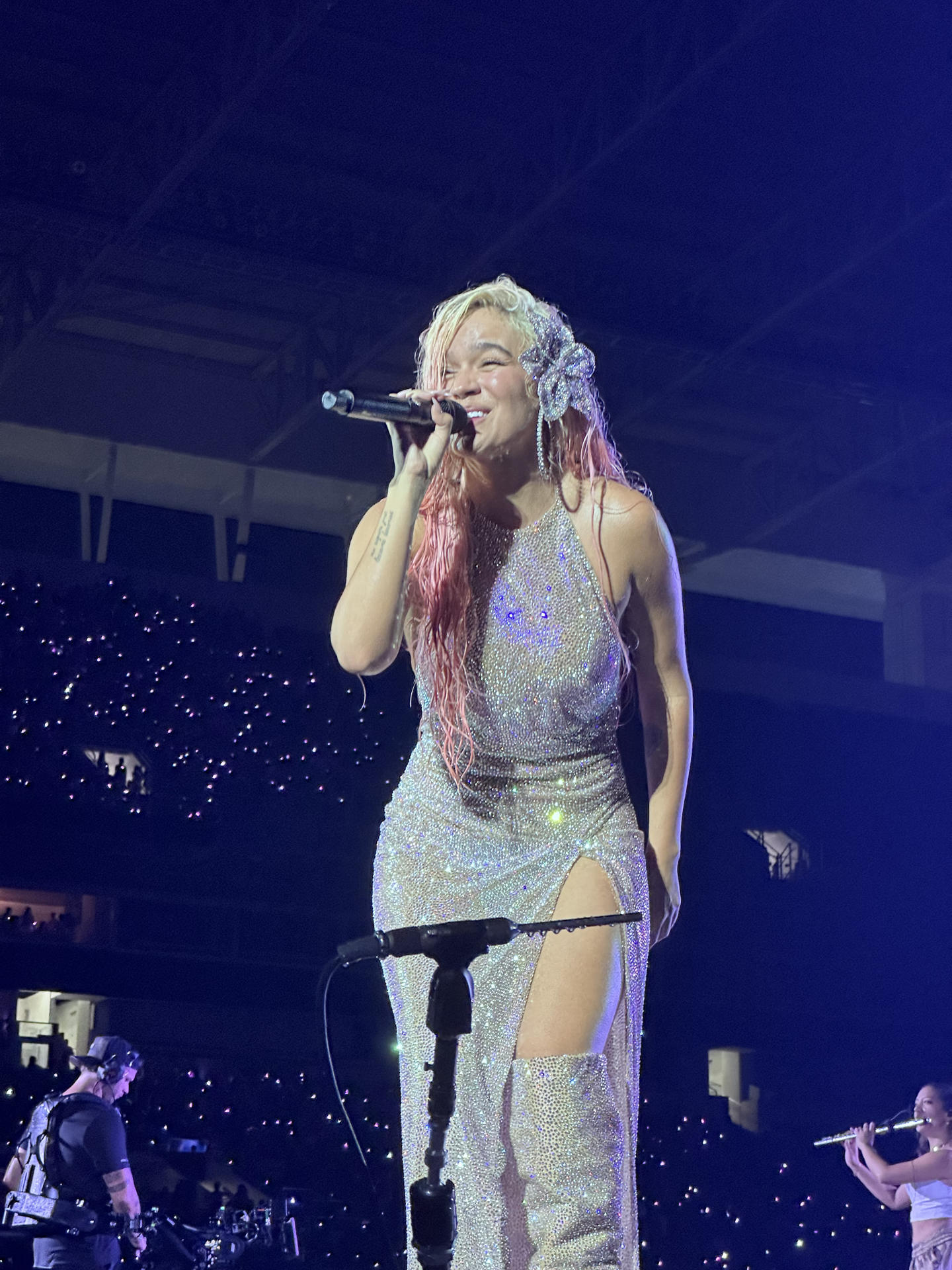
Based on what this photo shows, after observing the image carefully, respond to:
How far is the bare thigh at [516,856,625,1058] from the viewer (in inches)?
70.8

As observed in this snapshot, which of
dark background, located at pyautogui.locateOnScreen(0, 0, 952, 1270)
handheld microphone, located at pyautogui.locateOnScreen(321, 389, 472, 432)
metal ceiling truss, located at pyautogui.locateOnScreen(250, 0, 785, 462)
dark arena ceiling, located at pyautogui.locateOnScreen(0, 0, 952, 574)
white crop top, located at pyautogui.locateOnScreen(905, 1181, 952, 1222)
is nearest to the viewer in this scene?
handheld microphone, located at pyautogui.locateOnScreen(321, 389, 472, 432)

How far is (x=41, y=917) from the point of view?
9.82 metres

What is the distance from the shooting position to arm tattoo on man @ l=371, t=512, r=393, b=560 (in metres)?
1.84

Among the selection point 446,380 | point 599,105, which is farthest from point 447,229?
point 446,380

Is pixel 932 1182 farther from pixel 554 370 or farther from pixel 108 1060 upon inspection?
pixel 554 370

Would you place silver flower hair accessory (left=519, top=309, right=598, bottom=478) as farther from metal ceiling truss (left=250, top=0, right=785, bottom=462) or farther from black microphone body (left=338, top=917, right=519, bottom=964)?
metal ceiling truss (left=250, top=0, right=785, bottom=462)

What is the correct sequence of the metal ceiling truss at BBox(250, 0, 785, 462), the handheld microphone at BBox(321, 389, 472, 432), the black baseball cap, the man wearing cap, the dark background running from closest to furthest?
1. the handheld microphone at BBox(321, 389, 472, 432)
2. the man wearing cap
3. the black baseball cap
4. the metal ceiling truss at BBox(250, 0, 785, 462)
5. the dark background

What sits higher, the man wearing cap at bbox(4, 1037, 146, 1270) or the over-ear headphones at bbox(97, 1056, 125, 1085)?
the over-ear headphones at bbox(97, 1056, 125, 1085)

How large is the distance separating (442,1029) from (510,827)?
41 centimetres

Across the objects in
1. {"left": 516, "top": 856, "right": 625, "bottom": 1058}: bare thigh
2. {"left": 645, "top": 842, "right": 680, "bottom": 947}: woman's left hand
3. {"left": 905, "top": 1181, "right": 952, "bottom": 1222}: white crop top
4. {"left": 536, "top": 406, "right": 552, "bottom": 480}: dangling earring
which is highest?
{"left": 536, "top": 406, "right": 552, "bottom": 480}: dangling earring

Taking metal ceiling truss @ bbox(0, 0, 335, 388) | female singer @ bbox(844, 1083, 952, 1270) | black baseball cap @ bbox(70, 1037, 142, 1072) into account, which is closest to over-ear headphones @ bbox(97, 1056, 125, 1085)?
black baseball cap @ bbox(70, 1037, 142, 1072)

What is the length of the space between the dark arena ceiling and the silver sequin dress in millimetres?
4480

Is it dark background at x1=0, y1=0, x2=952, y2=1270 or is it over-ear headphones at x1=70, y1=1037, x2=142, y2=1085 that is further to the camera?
dark background at x1=0, y1=0, x2=952, y2=1270

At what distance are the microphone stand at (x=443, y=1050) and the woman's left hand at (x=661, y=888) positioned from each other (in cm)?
46
